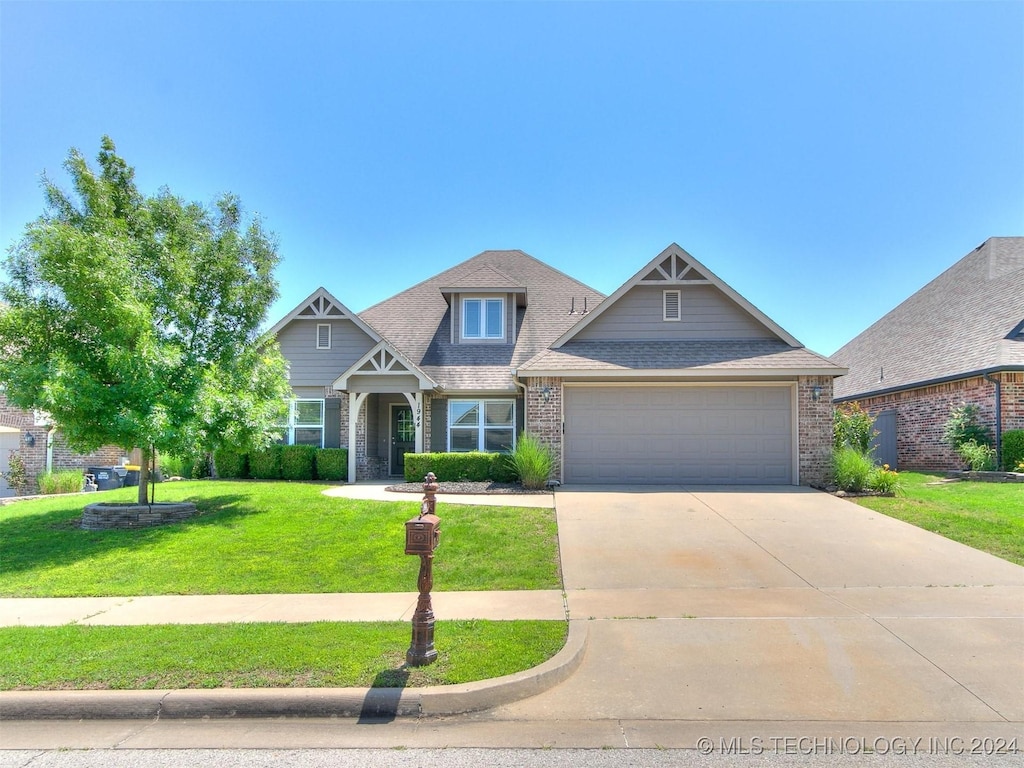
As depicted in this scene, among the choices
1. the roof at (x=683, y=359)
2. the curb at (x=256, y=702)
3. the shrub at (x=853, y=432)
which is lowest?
the curb at (x=256, y=702)

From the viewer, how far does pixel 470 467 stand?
14773 mm

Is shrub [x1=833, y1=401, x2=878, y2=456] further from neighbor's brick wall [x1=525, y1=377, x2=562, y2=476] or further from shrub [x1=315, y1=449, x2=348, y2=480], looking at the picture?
shrub [x1=315, y1=449, x2=348, y2=480]

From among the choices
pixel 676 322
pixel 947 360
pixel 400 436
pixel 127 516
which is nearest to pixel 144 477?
pixel 127 516

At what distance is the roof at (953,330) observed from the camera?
1756 cm

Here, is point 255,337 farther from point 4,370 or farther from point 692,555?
point 692,555

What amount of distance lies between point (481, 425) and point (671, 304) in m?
6.23

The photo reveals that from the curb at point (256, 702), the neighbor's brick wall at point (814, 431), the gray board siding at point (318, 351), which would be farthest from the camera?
the gray board siding at point (318, 351)

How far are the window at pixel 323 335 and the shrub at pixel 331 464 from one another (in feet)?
11.2

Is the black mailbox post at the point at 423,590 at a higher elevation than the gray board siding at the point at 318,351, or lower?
lower

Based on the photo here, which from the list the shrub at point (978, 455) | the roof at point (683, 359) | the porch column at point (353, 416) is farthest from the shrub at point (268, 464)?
the shrub at point (978, 455)

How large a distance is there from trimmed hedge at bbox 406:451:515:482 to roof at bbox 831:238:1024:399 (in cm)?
1307

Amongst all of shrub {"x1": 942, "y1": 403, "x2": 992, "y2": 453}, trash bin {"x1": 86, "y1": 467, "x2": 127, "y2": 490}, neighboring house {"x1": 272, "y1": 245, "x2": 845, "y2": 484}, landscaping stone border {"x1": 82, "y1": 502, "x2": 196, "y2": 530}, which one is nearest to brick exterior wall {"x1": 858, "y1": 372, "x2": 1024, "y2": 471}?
shrub {"x1": 942, "y1": 403, "x2": 992, "y2": 453}

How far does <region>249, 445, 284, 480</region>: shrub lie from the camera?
56.1ft

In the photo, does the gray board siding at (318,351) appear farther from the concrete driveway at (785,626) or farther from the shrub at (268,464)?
the concrete driveway at (785,626)
